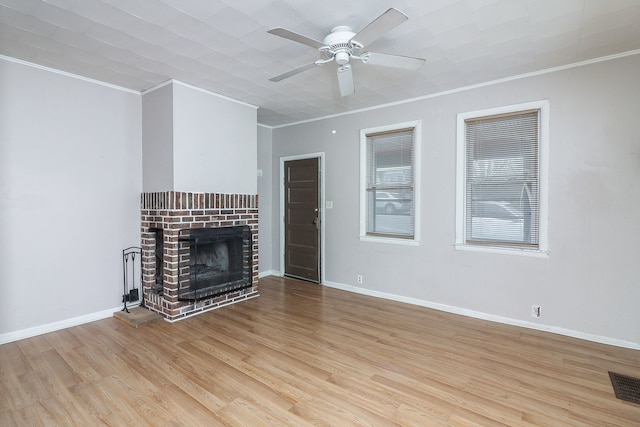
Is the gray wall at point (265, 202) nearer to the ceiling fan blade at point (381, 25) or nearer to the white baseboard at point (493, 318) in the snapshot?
the white baseboard at point (493, 318)

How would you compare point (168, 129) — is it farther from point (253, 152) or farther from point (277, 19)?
point (277, 19)

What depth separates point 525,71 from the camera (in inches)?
128

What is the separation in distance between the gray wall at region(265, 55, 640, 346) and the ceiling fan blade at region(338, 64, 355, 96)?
1.62 metres

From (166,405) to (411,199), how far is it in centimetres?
339

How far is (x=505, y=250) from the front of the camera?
3484mm

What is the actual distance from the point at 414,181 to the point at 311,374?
2.69 meters

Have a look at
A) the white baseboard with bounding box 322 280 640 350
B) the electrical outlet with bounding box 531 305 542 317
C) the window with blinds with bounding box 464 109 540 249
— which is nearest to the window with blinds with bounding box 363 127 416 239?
the window with blinds with bounding box 464 109 540 249

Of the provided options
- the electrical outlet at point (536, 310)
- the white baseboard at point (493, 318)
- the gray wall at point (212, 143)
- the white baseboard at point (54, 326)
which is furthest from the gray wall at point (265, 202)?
the electrical outlet at point (536, 310)

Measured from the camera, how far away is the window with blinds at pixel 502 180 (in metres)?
3.39

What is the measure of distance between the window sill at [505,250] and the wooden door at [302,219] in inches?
84.8

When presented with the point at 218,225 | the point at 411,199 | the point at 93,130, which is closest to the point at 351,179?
the point at 411,199

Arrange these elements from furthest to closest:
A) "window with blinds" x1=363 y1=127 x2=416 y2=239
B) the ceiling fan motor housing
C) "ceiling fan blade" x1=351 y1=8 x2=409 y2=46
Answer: "window with blinds" x1=363 y1=127 x2=416 y2=239 → the ceiling fan motor housing → "ceiling fan blade" x1=351 y1=8 x2=409 y2=46

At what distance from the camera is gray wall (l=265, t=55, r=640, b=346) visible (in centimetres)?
291

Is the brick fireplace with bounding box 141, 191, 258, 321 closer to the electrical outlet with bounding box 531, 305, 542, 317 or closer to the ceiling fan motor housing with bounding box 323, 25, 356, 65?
the ceiling fan motor housing with bounding box 323, 25, 356, 65
